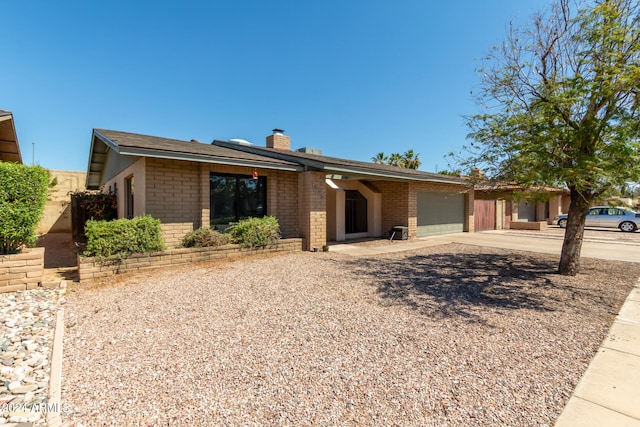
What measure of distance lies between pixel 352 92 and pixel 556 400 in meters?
18.1

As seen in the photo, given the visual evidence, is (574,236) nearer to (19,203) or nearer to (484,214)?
(19,203)

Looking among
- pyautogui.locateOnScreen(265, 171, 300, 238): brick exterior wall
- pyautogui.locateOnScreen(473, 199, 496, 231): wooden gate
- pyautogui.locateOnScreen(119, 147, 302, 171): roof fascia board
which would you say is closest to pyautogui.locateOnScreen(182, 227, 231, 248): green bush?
pyautogui.locateOnScreen(119, 147, 302, 171): roof fascia board

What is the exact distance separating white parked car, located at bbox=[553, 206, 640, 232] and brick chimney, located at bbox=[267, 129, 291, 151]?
66.8ft

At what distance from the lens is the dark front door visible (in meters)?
15.4

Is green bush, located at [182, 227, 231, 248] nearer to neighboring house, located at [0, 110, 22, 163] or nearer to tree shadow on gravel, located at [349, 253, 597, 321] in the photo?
tree shadow on gravel, located at [349, 253, 597, 321]

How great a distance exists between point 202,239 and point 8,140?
7909 millimetres

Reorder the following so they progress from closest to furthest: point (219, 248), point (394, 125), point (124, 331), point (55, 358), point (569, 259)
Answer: point (55, 358) < point (124, 331) < point (569, 259) < point (219, 248) < point (394, 125)

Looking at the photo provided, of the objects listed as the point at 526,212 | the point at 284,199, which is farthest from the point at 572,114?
the point at 526,212

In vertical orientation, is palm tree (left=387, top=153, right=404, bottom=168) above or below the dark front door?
above

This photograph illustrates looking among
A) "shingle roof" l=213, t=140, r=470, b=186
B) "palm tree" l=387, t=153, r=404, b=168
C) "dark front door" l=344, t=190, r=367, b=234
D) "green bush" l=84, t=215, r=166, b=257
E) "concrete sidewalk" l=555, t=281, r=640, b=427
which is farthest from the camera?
"palm tree" l=387, t=153, r=404, b=168

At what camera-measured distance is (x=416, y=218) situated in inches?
637

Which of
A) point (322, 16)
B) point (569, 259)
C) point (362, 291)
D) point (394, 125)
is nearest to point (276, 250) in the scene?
point (362, 291)

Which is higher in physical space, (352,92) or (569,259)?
(352,92)

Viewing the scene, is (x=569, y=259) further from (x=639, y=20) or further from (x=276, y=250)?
(x=276, y=250)
